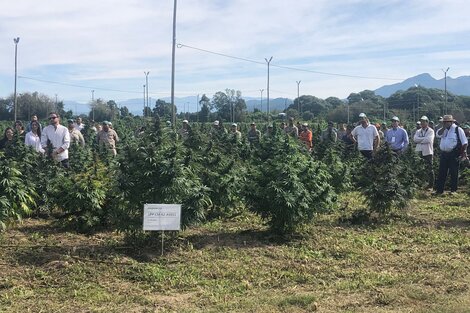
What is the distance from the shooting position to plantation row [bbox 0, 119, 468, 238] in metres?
6.31

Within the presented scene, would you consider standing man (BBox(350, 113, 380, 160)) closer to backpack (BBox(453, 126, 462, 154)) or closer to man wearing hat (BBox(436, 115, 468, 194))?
man wearing hat (BBox(436, 115, 468, 194))

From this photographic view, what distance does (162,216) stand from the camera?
6.11 metres

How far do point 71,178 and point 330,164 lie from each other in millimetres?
5341

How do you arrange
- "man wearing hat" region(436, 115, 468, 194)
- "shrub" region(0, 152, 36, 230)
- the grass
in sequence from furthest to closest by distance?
"man wearing hat" region(436, 115, 468, 194)
"shrub" region(0, 152, 36, 230)
the grass

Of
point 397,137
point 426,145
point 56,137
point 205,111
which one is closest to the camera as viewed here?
point 56,137

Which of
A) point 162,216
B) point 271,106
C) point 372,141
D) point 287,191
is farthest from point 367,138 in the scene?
point 271,106

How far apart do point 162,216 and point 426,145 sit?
337 inches

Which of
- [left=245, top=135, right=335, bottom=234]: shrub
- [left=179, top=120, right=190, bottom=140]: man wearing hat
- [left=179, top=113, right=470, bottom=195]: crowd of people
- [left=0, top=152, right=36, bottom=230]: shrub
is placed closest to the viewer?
[left=0, top=152, right=36, bottom=230]: shrub

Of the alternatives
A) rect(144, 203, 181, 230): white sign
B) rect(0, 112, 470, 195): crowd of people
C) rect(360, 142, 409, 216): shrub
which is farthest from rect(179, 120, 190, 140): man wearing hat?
rect(360, 142, 409, 216): shrub

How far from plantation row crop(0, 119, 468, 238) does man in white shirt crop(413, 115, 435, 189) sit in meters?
3.82

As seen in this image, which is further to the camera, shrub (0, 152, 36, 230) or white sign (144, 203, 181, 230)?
white sign (144, 203, 181, 230)

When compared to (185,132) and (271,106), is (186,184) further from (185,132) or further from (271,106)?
(271,106)

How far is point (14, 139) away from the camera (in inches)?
441

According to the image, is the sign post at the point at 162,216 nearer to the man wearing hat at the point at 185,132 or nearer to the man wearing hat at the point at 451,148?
the man wearing hat at the point at 185,132
